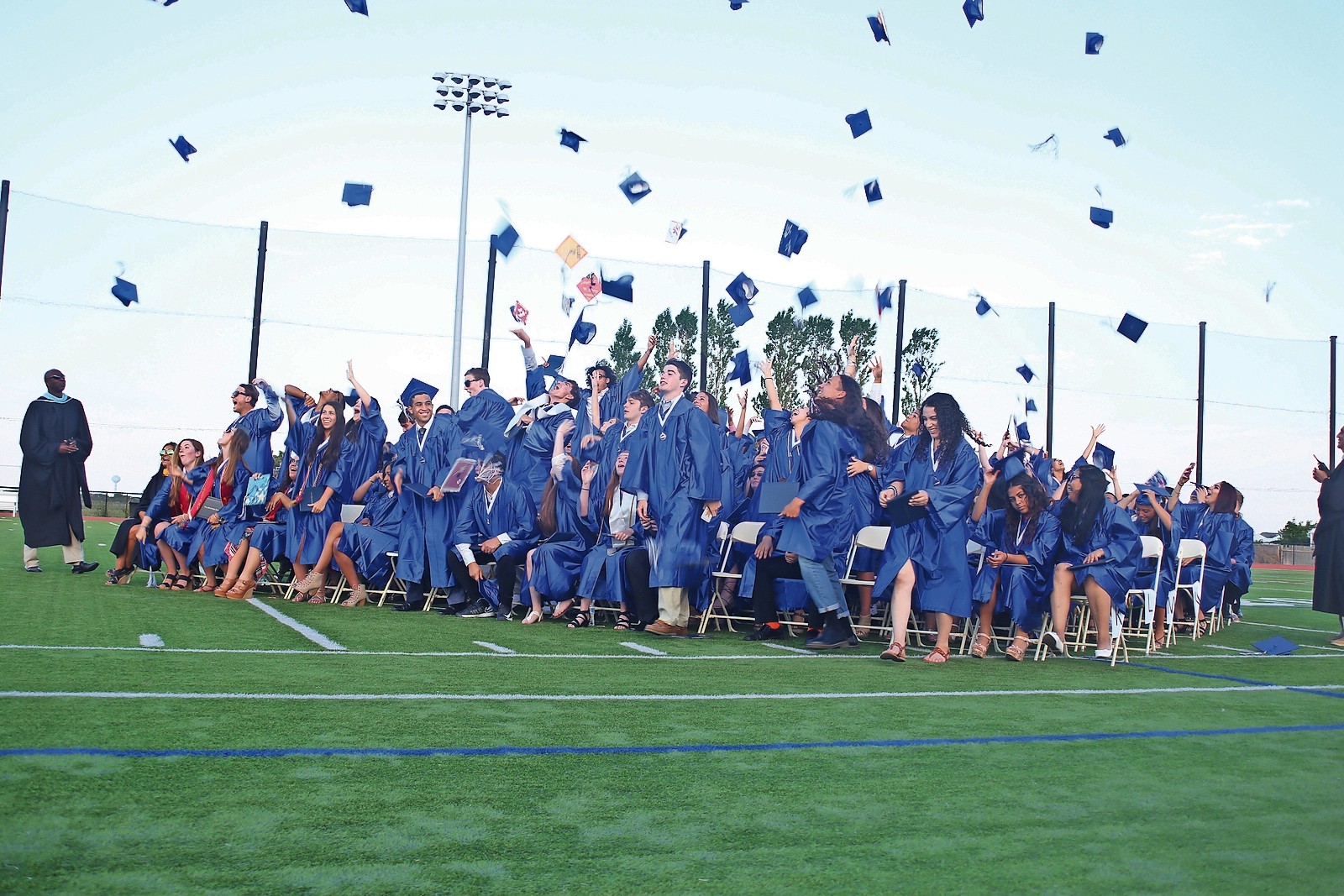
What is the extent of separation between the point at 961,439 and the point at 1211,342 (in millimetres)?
15799

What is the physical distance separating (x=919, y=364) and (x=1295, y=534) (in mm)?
23154

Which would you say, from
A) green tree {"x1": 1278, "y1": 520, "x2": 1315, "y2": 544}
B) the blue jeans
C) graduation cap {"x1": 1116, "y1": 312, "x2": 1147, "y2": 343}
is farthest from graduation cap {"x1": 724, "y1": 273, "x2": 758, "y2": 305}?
green tree {"x1": 1278, "y1": 520, "x2": 1315, "y2": 544}

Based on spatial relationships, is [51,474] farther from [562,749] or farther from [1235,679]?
[1235,679]

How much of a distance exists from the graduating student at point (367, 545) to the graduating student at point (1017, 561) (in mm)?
5011

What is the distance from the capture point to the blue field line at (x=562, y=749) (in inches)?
137

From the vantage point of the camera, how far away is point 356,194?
14727mm

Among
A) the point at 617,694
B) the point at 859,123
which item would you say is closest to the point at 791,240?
the point at 859,123

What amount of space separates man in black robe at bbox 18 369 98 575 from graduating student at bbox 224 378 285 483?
76.9 inches

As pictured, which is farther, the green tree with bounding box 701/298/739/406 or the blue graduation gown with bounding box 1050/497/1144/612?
the green tree with bounding box 701/298/739/406

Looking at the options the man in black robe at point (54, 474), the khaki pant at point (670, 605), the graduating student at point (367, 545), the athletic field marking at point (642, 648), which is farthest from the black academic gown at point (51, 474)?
the athletic field marking at point (642, 648)

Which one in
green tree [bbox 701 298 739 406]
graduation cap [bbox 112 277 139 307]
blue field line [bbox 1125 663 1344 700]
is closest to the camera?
blue field line [bbox 1125 663 1344 700]

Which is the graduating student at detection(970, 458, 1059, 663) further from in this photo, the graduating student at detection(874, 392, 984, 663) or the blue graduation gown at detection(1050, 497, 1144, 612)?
the graduating student at detection(874, 392, 984, 663)

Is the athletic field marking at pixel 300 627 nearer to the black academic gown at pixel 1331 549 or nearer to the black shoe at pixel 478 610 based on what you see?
the black shoe at pixel 478 610

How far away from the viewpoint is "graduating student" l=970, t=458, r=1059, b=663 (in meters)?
7.97
